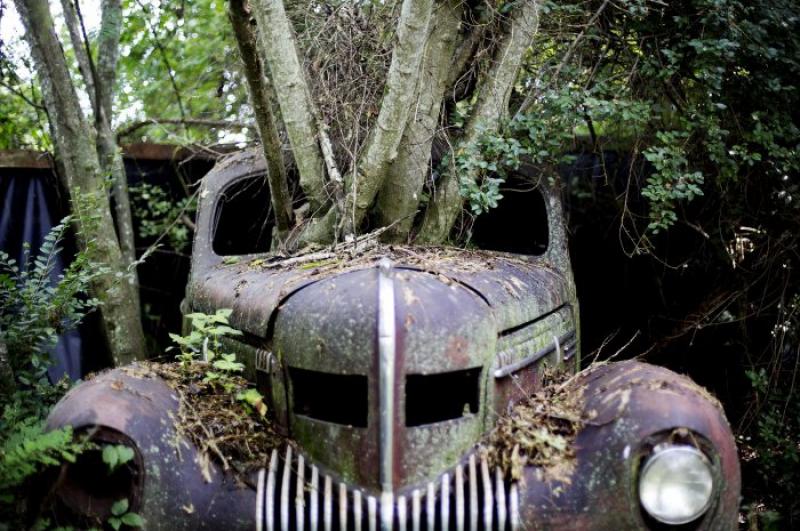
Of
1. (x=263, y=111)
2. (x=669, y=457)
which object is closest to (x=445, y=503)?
(x=669, y=457)

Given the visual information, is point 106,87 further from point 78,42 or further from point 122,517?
point 122,517

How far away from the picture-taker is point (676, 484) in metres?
2.26

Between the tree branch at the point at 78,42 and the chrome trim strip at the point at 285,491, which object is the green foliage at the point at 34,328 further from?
the tree branch at the point at 78,42

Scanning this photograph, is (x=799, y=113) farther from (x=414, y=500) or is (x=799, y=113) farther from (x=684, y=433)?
(x=414, y=500)

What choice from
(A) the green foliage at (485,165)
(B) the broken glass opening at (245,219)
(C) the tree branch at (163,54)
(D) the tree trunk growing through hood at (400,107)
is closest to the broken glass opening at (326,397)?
(D) the tree trunk growing through hood at (400,107)

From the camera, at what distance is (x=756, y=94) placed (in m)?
4.20

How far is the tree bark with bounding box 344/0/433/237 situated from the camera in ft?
11.2

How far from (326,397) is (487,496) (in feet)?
2.23

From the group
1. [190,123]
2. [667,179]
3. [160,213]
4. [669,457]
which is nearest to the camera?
[669,457]

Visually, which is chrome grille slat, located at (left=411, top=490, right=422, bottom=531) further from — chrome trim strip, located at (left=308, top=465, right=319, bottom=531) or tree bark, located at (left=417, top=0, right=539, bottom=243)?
tree bark, located at (left=417, top=0, right=539, bottom=243)

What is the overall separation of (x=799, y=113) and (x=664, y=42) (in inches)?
35.4

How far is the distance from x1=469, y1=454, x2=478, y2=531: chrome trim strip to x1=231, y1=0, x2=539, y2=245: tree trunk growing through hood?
1.48 meters

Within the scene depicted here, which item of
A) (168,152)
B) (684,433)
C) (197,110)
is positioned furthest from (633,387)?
(197,110)

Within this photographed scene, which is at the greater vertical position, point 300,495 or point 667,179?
point 667,179
